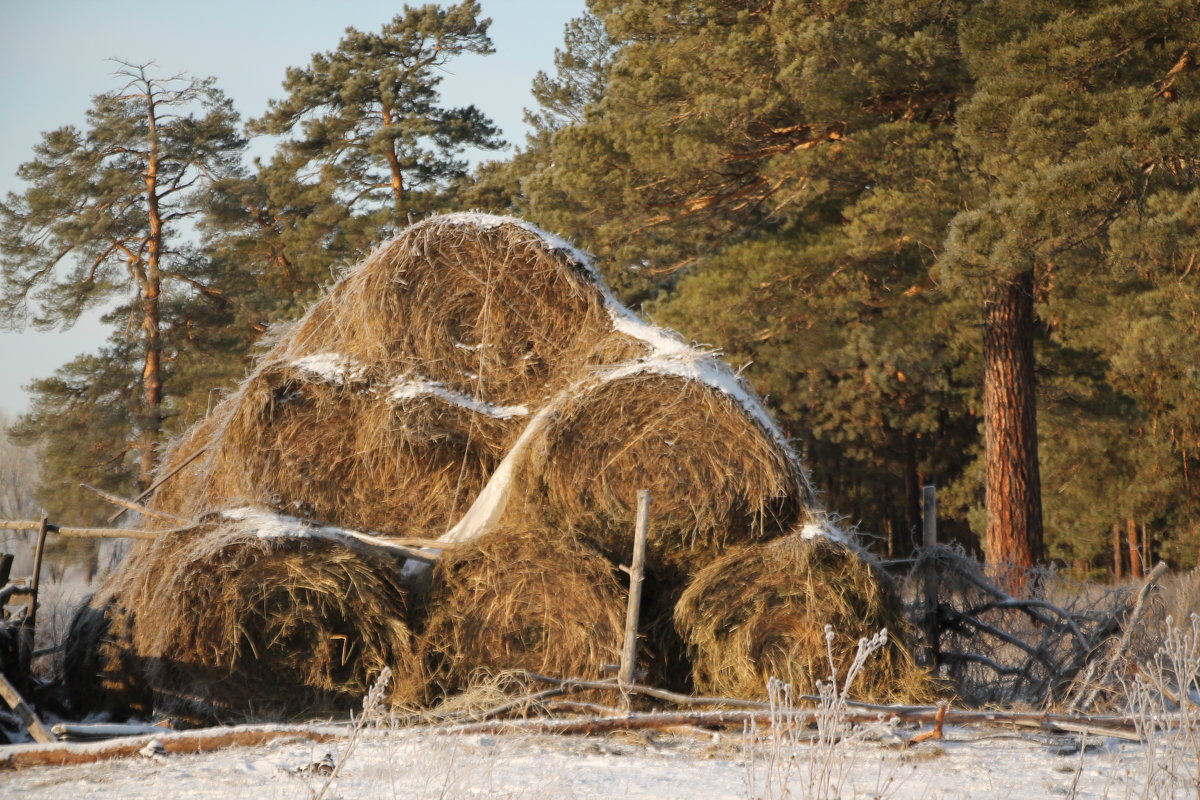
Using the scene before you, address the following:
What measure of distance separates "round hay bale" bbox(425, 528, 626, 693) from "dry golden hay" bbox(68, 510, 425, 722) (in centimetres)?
27

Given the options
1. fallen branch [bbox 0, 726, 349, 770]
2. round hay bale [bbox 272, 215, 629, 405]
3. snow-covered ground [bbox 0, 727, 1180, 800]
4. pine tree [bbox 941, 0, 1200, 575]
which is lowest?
snow-covered ground [bbox 0, 727, 1180, 800]

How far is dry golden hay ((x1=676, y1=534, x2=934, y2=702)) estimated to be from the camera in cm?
759

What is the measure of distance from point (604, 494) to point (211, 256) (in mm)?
21568

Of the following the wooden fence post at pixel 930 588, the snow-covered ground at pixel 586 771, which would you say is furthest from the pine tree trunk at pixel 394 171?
the snow-covered ground at pixel 586 771

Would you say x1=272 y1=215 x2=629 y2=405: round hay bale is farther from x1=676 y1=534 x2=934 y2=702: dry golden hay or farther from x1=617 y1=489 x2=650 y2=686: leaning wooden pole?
x1=676 y1=534 x2=934 y2=702: dry golden hay

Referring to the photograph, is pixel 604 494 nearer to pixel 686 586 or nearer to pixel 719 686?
pixel 686 586

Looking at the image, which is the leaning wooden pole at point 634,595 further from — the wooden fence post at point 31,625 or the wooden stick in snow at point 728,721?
the wooden fence post at point 31,625

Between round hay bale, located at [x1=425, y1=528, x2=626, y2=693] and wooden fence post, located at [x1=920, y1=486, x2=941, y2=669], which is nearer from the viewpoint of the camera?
round hay bale, located at [x1=425, y1=528, x2=626, y2=693]

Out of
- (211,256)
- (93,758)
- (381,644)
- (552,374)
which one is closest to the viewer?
(93,758)

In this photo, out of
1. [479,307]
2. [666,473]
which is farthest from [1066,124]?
[666,473]

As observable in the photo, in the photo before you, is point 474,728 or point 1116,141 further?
point 1116,141

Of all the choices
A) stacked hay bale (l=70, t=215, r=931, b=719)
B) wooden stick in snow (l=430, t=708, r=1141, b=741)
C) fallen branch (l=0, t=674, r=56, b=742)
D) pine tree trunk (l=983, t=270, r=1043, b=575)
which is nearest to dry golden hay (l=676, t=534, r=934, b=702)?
stacked hay bale (l=70, t=215, r=931, b=719)

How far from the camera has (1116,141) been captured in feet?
37.1

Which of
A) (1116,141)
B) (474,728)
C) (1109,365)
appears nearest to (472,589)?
(474,728)
